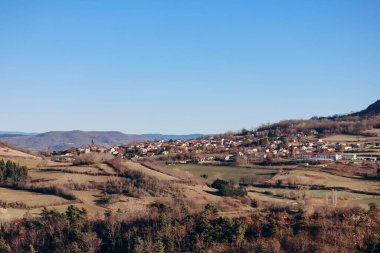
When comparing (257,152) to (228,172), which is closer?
(228,172)

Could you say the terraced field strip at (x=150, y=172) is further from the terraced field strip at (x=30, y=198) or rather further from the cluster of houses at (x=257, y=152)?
the cluster of houses at (x=257, y=152)

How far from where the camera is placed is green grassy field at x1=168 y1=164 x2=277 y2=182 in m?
62.0

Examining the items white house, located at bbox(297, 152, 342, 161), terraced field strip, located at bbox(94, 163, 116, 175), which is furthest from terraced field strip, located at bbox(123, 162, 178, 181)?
white house, located at bbox(297, 152, 342, 161)

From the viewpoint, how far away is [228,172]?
67.4 meters

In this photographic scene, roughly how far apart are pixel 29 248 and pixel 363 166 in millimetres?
46703

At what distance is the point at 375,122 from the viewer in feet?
404

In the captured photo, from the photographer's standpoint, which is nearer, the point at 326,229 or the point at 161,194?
the point at 326,229

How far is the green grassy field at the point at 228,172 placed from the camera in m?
62.0

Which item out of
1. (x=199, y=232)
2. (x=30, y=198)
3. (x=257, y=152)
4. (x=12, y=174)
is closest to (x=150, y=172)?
(x=30, y=198)

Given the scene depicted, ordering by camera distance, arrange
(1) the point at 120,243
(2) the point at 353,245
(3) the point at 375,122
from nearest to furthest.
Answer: (2) the point at 353,245
(1) the point at 120,243
(3) the point at 375,122

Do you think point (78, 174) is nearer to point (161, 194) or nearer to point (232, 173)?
point (161, 194)

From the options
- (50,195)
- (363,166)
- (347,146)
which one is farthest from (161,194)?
(347,146)

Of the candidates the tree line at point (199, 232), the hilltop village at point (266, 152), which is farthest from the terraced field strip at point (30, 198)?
the hilltop village at point (266, 152)

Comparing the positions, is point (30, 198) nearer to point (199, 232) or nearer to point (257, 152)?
point (199, 232)
